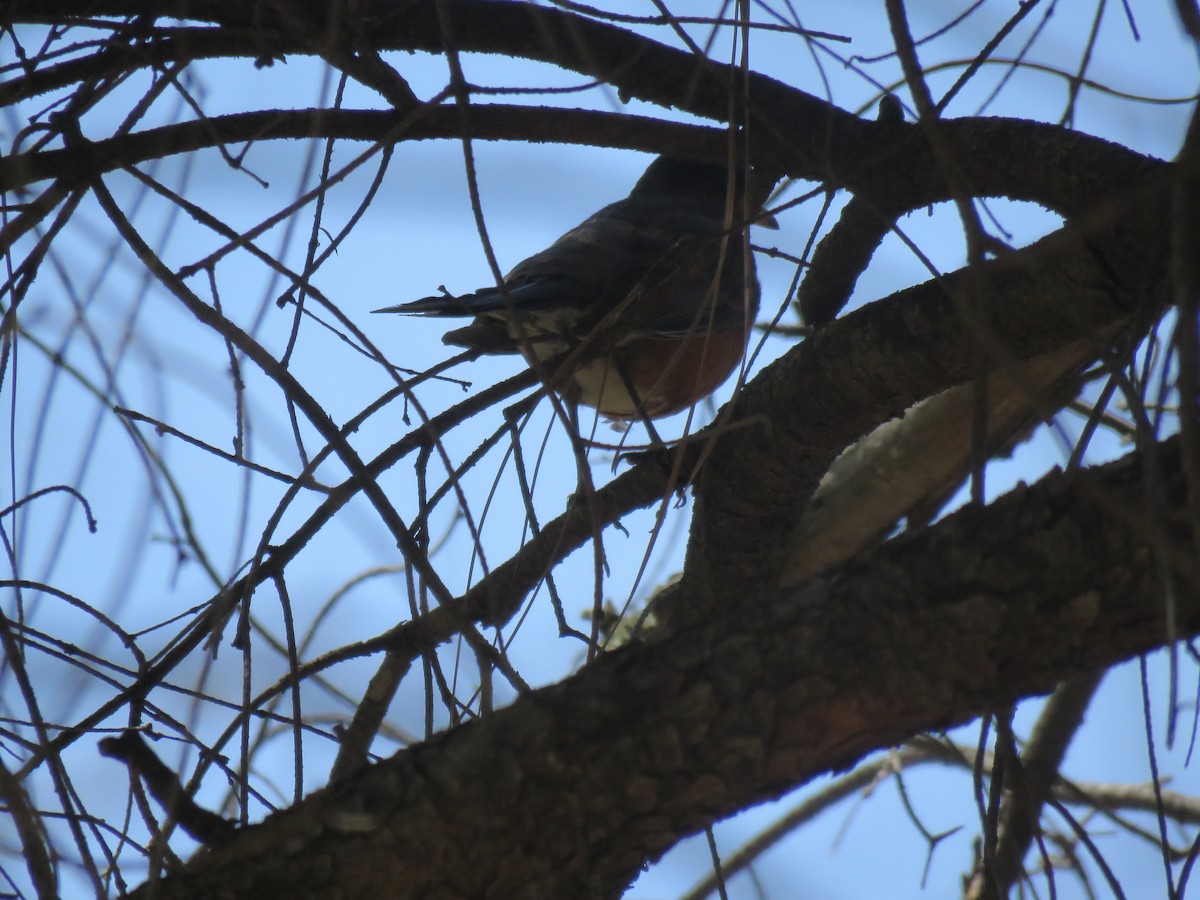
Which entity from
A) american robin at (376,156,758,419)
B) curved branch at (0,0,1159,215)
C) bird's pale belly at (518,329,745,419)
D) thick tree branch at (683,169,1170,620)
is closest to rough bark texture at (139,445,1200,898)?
thick tree branch at (683,169,1170,620)

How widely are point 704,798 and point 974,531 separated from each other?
372 mm

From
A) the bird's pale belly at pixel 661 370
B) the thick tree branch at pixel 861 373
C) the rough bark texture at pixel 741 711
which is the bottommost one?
the rough bark texture at pixel 741 711

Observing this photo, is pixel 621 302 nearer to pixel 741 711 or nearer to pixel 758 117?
pixel 758 117

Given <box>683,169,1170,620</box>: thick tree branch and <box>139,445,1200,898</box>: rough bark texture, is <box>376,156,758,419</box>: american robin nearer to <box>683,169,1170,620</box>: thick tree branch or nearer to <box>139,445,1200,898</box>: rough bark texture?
<box>683,169,1170,620</box>: thick tree branch

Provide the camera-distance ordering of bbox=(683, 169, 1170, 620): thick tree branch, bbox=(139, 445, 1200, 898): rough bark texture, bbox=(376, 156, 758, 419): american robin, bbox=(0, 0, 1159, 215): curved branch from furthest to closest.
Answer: bbox=(376, 156, 758, 419): american robin, bbox=(0, 0, 1159, 215): curved branch, bbox=(683, 169, 1170, 620): thick tree branch, bbox=(139, 445, 1200, 898): rough bark texture

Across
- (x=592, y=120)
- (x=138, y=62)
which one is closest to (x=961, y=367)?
(x=592, y=120)

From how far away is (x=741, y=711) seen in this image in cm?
113

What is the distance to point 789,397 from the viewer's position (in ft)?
7.00

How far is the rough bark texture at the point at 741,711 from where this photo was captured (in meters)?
1.11

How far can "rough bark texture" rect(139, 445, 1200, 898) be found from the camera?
111 cm

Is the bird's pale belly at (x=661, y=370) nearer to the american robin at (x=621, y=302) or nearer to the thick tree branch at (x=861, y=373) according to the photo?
the american robin at (x=621, y=302)

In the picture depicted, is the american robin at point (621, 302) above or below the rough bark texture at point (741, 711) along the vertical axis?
above

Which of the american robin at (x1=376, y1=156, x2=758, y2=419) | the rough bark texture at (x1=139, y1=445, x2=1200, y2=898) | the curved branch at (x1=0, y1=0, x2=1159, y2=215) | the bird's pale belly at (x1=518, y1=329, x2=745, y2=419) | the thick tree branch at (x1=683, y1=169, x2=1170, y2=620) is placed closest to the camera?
the rough bark texture at (x1=139, y1=445, x2=1200, y2=898)

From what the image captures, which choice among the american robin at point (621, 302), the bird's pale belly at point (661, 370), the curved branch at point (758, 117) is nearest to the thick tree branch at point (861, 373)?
the curved branch at point (758, 117)
